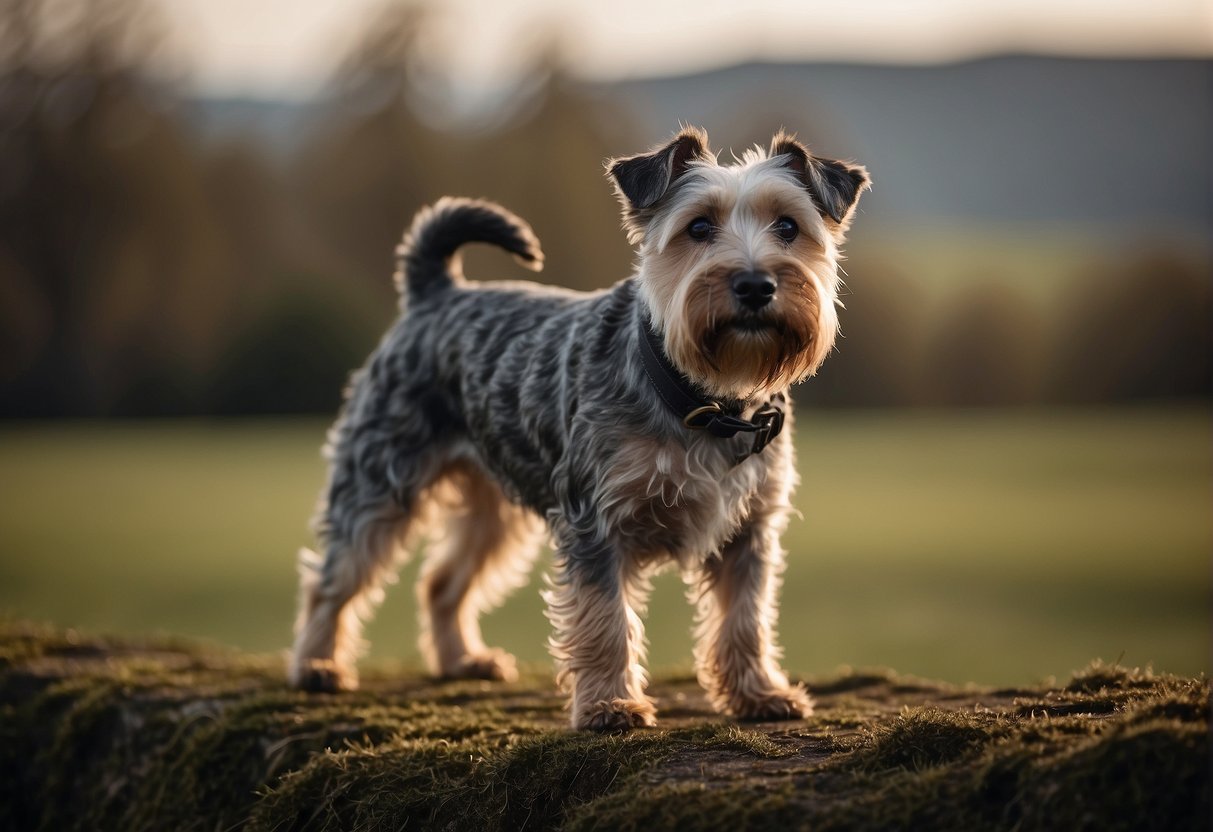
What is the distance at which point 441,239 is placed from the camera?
249 inches

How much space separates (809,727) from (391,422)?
2.75m

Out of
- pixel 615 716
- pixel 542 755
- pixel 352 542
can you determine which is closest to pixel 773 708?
pixel 615 716

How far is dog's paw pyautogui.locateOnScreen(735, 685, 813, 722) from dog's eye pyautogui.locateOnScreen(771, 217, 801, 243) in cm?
197

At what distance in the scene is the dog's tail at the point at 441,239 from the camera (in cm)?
618

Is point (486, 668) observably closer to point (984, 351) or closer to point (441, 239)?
point (441, 239)

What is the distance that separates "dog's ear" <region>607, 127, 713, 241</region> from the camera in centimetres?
461

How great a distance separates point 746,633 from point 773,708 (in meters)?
0.34

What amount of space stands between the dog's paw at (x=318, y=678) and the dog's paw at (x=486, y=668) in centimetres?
73

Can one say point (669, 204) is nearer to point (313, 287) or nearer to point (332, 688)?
point (332, 688)

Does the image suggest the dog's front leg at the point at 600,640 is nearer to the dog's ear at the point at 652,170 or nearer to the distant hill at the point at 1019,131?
the dog's ear at the point at 652,170

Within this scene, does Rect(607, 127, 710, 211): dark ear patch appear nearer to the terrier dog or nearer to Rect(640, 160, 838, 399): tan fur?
the terrier dog

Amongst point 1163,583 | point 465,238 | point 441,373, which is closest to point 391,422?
point 441,373

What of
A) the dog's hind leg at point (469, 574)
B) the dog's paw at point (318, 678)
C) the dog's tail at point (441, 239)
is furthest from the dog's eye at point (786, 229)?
the dog's paw at point (318, 678)

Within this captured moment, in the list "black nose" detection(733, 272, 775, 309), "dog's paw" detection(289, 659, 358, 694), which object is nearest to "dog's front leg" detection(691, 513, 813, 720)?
"black nose" detection(733, 272, 775, 309)
